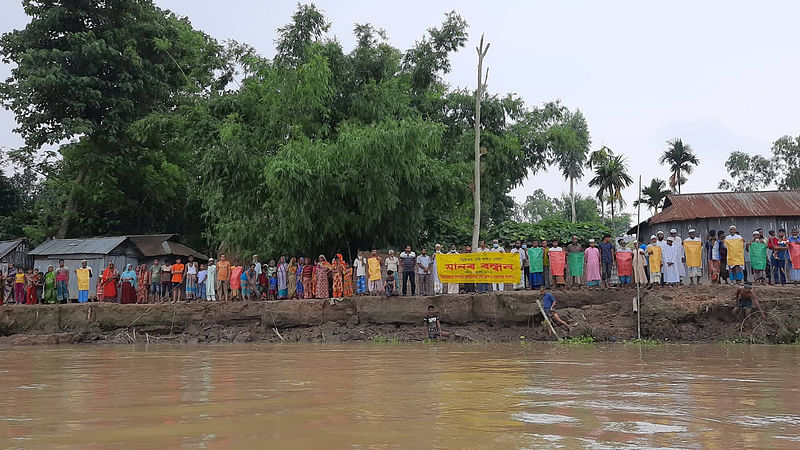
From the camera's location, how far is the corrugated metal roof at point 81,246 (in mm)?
23031

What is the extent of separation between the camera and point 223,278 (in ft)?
59.4

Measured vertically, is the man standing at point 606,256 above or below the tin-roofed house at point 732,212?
below

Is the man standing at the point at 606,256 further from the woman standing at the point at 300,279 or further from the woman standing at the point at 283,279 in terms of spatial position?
the woman standing at the point at 283,279

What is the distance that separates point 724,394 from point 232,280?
1402 cm

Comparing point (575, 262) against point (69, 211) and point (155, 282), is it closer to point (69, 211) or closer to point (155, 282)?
point (155, 282)

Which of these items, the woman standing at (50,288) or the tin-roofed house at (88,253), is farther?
the tin-roofed house at (88,253)

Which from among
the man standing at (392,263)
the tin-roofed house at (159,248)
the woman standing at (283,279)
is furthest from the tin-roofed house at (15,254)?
the man standing at (392,263)

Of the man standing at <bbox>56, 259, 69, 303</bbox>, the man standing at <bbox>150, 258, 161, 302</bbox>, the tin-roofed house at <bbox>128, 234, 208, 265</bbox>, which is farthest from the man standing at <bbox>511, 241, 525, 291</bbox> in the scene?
the tin-roofed house at <bbox>128, 234, 208, 265</bbox>

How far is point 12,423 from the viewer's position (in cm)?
490

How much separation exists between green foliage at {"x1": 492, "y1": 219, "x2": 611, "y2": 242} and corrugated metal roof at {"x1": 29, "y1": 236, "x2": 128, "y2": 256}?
13.4 m

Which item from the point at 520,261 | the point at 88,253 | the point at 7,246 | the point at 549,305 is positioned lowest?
the point at 549,305

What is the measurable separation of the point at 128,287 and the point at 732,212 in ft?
62.6

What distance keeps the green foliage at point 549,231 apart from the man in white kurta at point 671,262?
757cm

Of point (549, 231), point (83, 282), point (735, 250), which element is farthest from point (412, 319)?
point (83, 282)
